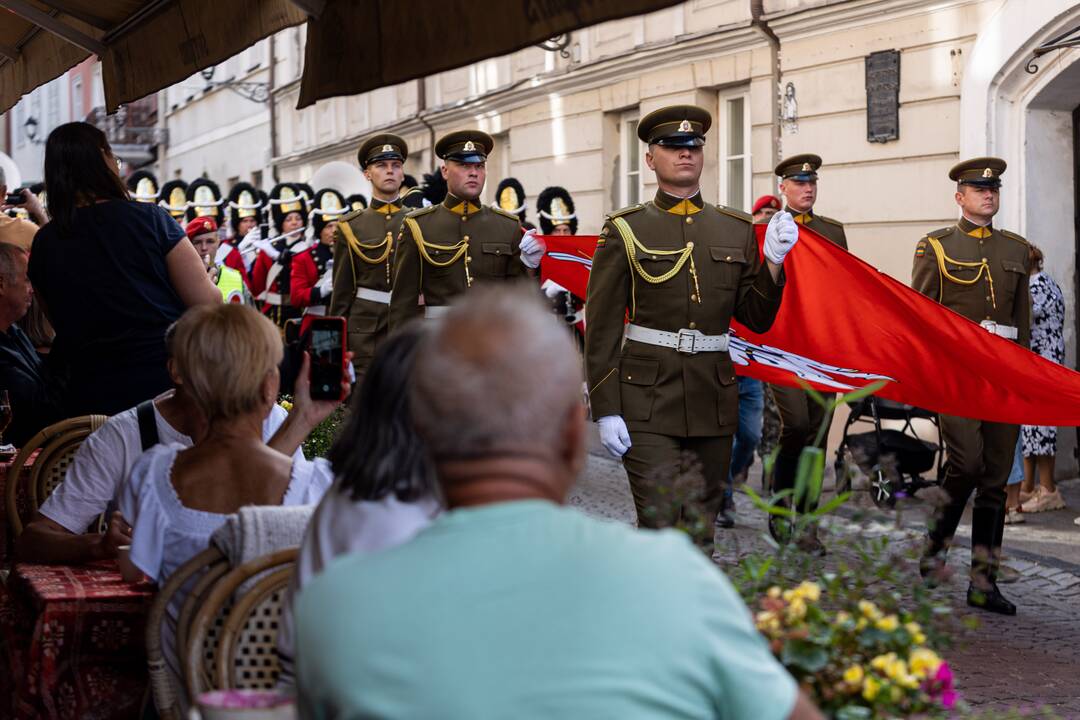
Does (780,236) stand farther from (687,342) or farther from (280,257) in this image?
(280,257)

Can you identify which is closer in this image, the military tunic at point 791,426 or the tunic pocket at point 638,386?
the tunic pocket at point 638,386

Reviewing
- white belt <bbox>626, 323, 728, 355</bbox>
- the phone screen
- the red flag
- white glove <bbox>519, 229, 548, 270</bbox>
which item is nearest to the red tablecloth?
the phone screen

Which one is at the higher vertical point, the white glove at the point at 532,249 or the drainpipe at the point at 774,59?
the drainpipe at the point at 774,59

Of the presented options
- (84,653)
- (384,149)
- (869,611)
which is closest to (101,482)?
(84,653)

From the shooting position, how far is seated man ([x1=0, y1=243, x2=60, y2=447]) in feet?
18.6

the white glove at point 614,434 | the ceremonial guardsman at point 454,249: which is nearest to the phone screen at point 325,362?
the white glove at point 614,434

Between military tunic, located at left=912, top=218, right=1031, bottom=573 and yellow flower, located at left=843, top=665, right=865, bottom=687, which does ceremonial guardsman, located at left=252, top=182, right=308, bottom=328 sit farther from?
yellow flower, located at left=843, top=665, right=865, bottom=687

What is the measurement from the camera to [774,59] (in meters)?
13.6

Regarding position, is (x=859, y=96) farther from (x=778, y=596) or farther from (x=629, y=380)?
(x=778, y=596)

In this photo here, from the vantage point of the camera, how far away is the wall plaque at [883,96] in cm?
1206

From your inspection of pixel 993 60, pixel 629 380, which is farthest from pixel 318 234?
pixel 629 380

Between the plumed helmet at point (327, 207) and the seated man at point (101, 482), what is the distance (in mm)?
12323

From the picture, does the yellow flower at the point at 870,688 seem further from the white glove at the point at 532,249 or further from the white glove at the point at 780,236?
the white glove at the point at 532,249

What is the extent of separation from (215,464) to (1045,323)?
783 centimetres
